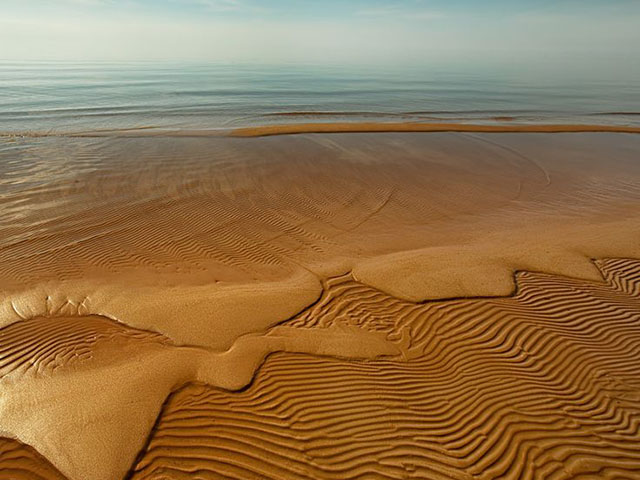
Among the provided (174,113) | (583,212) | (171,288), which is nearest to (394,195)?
(583,212)

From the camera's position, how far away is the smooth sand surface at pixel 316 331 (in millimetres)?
4332

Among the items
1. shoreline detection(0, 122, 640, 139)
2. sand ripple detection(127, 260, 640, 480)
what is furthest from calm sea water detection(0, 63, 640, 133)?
sand ripple detection(127, 260, 640, 480)

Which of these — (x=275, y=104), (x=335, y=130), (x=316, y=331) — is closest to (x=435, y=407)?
(x=316, y=331)

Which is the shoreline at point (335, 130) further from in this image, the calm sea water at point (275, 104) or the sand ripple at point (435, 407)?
the sand ripple at point (435, 407)

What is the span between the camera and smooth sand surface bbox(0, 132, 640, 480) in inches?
171

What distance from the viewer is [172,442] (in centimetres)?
435

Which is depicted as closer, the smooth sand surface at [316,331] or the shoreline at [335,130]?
the smooth sand surface at [316,331]

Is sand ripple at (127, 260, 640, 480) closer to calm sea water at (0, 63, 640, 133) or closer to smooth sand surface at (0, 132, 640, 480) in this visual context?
smooth sand surface at (0, 132, 640, 480)

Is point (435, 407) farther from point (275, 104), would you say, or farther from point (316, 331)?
point (275, 104)

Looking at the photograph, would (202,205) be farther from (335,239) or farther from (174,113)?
(174,113)

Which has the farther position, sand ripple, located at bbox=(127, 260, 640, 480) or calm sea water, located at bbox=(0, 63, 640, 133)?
calm sea water, located at bbox=(0, 63, 640, 133)

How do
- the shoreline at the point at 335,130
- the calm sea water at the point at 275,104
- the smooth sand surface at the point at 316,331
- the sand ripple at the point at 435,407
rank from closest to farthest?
the sand ripple at the point at 435,407, the smooth sand surface at the point at 316,331, the shoreline at the point at 335,130, the calm sea water at the point at 275,104

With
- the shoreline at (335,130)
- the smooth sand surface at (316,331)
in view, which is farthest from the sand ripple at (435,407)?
the shoreline at (335,130)

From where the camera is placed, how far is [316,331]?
6.30 meters
